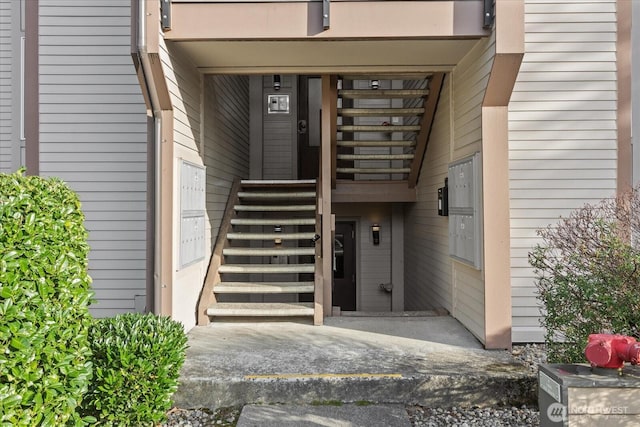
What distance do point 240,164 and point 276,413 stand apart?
4868mm

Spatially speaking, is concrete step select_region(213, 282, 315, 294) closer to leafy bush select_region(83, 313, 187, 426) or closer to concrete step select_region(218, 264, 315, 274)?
concrete step select_region(218, 264, 315, 274)

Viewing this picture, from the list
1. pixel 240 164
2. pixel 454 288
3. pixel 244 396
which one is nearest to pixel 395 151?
pixel 240 164

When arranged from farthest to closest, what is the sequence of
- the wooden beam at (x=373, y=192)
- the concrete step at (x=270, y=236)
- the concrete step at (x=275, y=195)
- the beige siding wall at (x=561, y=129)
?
1. the wooden beam at (x=373, y=192)
2. the concrete step at (x=275, y=195)
3. the concrete step at (x=270, y=236)
4. the beige siding wall at (x=561, y=129)

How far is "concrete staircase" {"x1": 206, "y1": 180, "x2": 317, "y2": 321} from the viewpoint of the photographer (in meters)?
4.71

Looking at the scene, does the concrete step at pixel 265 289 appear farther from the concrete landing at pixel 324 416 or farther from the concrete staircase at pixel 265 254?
the concrete landing at pixel 324 416

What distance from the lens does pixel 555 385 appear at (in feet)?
7.47

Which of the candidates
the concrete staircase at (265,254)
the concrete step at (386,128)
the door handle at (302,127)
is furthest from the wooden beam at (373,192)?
the door handle at (302,127)

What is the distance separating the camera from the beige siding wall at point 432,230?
5.11m

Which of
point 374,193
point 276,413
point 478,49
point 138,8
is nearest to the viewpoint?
point 276,413

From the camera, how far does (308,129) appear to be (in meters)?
9.34

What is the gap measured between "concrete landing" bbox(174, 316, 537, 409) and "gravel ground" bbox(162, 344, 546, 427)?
0.18ft

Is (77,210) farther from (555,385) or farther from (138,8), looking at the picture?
(555,385)

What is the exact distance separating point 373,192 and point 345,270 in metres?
2.49

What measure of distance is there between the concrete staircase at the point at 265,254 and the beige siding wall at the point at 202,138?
263 millimetres
